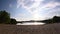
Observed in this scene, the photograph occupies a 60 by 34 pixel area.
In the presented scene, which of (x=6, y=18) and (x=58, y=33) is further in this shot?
(x=6, y=18)

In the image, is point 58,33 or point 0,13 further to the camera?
point 0,13

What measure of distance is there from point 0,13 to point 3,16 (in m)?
2.30

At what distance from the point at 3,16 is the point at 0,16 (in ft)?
7.60

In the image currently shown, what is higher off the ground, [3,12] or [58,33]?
[3,12]

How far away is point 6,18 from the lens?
81.5m

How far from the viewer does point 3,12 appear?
280ft

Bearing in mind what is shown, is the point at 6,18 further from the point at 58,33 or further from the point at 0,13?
the point at 58,33

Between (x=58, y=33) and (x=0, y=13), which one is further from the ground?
(x=0, y=13)

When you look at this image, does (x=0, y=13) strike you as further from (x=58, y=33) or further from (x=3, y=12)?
(x=58, y=33)

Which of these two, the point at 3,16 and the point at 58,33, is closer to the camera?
the point at 58,33

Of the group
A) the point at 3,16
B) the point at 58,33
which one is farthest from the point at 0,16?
the point at 58,33

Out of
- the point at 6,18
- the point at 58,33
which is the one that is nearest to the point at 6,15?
the point at 6,18

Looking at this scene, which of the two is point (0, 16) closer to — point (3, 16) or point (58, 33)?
point (3, 16)

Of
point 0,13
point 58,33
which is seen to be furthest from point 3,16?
point 58,33
